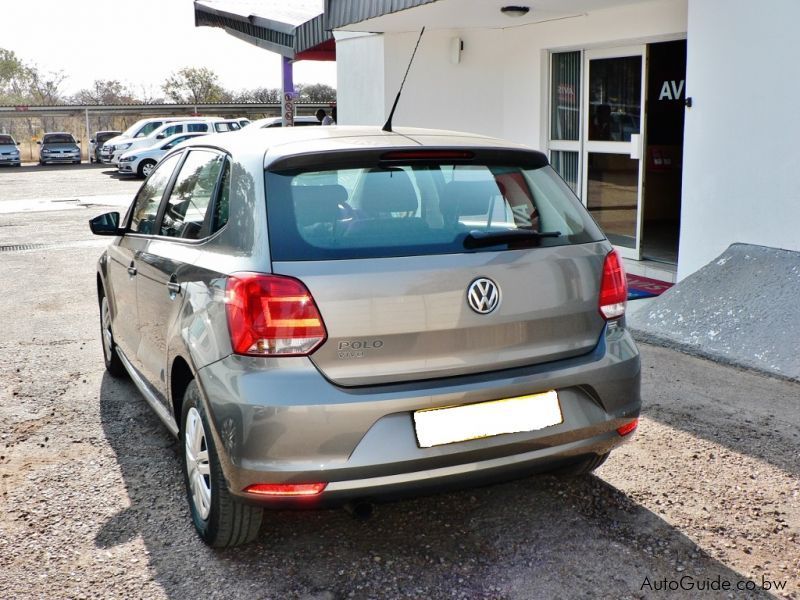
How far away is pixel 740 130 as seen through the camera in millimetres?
7094

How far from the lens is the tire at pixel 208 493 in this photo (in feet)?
10.8

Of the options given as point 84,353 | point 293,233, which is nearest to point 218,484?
point 293,233

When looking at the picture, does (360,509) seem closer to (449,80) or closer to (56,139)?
(449,80)

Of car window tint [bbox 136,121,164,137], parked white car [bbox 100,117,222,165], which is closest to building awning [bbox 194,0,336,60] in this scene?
parked white car [bbox 100,117,222,165]

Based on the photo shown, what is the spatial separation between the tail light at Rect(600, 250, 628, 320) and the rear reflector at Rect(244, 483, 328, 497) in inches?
52.4

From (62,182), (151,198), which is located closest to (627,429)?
(151,198)

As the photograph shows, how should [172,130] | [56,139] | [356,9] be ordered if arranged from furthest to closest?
1. [56,139]
2. [172,130]
3. [356,9]

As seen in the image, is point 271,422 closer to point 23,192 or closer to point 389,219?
point 389,219

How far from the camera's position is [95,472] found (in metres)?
4.34

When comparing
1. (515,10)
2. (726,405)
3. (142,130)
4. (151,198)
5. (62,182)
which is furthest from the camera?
(142,130)

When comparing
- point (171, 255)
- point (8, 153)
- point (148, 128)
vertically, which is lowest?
point (171, 255)

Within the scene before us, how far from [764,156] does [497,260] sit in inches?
178

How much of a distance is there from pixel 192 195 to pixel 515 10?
616 centimetres

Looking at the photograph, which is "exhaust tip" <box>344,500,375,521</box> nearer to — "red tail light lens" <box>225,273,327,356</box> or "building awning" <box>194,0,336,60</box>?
"red tail light lens" <box>225,273,327,356</box>
